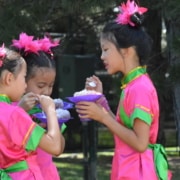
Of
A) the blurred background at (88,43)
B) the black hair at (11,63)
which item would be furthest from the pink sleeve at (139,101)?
the blurred background at (88,43)

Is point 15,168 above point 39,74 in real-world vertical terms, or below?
below

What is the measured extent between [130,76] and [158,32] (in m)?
5.35

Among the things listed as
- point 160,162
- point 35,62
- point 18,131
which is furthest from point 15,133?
point 160,162

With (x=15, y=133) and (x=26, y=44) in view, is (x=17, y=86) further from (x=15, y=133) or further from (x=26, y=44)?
(x=26, y=44)

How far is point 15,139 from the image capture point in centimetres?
283

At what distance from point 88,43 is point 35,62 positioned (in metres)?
5.14

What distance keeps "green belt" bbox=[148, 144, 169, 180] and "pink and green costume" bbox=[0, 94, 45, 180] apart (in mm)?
737

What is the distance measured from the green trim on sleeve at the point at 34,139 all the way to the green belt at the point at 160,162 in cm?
73

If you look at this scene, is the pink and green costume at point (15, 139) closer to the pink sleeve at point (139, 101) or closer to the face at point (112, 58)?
the pink sleeve at point (139, 101)

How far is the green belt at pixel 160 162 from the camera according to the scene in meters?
3.23

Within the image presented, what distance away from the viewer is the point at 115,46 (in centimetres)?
330

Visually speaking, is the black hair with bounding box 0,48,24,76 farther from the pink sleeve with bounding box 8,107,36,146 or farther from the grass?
the grass

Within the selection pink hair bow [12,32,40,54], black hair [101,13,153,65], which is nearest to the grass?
pink hair bow [12,32,40,54]

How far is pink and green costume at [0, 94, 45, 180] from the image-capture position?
112 inches
